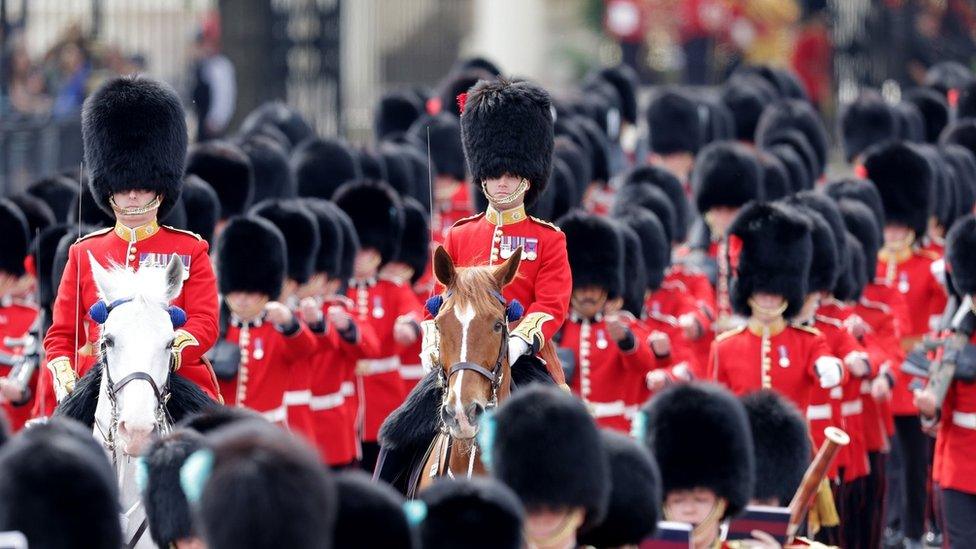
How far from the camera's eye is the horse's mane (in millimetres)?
5535

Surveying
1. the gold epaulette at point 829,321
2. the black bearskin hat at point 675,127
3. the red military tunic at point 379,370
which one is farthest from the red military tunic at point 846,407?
the black bearskin hat at point 675,127

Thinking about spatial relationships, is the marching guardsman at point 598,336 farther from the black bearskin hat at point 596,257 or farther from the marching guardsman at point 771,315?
the marching guardsman at point 771,315

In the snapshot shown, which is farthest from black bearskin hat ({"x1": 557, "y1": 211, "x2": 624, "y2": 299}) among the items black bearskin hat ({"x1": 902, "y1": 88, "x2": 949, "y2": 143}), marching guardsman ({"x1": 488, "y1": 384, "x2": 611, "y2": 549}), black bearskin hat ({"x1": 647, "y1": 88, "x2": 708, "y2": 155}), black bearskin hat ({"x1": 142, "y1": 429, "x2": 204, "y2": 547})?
black bearskin hat ({"x1": 902, "y1": 88, "x2": 949, "y2": 143})

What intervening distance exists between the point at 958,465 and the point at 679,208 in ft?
12.5

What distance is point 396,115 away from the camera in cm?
1392

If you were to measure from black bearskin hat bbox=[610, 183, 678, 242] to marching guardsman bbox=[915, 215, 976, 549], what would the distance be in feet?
9.26

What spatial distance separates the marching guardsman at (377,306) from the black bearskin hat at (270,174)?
4.40 ft

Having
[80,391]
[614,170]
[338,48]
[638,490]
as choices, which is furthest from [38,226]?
[338,48]

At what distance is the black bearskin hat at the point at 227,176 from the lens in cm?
957

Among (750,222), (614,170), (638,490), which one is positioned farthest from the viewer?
(614,170)

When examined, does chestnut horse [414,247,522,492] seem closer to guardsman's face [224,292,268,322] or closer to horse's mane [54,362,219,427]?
horse's mane [54,362,219,427]

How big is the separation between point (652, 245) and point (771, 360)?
74.9 inches

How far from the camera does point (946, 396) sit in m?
7.34

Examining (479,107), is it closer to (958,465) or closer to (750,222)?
(750,222)
